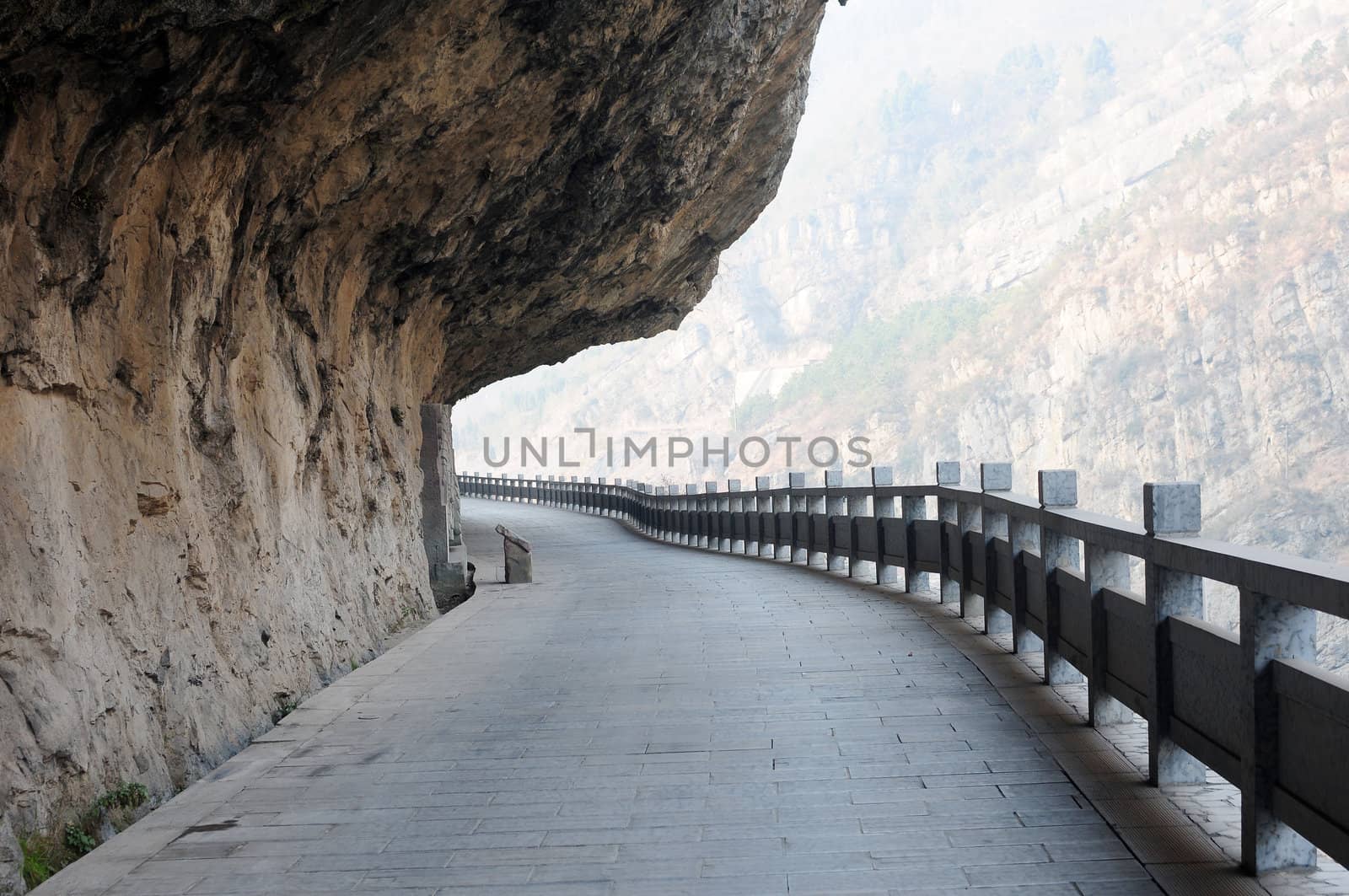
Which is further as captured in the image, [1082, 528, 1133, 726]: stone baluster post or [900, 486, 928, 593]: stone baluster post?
[900, 486, 928, 593]: stone baluster post

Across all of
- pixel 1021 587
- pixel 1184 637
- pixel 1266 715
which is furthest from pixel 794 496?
pixel 1266 715

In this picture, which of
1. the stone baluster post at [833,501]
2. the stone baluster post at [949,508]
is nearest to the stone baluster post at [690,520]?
the stone baluster post at [833,501]

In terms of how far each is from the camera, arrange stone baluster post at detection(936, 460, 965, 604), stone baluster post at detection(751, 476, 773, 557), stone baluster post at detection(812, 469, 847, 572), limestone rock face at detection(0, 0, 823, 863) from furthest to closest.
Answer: stone baluster post at detection(751, 476, 773, 557) → stone baluster post at detection(812, 469, 847, 572) → stone baluster post at detection(936, 460, 965, 604) → limestone rock face at detection(0, 0, 823, 863)

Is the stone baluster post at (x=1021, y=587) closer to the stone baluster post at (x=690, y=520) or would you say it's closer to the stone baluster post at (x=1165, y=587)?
the stone baluster post at (x=1165, y=587)

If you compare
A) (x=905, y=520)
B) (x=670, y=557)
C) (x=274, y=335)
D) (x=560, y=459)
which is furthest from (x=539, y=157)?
(x=560, y=459)

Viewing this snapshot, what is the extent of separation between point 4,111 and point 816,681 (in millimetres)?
5662

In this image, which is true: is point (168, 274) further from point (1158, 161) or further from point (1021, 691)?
point (1158, 161)

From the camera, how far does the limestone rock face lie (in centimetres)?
549

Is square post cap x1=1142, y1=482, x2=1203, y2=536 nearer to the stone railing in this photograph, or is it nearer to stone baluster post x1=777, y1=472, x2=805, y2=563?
the stone railing

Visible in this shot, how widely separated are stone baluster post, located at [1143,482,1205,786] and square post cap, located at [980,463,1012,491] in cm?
395

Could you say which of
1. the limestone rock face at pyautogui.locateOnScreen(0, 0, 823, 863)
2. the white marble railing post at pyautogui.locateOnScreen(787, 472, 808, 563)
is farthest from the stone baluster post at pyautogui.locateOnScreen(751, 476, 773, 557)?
the limestone rock face at pyautogui.locateOnScreen(0, 0, 823, 863)

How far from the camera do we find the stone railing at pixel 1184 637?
3.78 meters

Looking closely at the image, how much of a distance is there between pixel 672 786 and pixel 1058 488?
9.44 ft

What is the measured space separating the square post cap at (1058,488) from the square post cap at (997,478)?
1.97 metres
